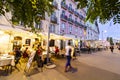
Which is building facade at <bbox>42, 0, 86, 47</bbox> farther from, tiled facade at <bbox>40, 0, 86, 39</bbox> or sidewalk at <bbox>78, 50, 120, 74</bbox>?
sidewalk at <bbox>78, 50, 120, 74</bbox>

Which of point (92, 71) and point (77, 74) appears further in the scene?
point (92, 71)

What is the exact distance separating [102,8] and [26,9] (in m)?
0.98

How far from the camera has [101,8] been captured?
91.0 inches

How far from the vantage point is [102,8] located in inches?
91.2

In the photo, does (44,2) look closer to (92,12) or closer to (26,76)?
(92,12)

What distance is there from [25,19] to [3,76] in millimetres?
6299

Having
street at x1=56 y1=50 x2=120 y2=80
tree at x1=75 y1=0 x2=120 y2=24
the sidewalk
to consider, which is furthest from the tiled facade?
tree at x1=75 y1=0 x2=120 y2=24

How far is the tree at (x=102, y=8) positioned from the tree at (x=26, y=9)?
461mm

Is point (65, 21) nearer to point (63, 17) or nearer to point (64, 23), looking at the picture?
point (64, 23)

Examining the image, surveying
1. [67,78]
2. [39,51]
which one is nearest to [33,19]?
[67,78]

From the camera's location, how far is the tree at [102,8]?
2.25 m

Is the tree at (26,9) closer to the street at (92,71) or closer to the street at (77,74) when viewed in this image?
the street at (77,74)

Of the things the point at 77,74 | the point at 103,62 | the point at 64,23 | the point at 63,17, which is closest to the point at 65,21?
the point at 64,23

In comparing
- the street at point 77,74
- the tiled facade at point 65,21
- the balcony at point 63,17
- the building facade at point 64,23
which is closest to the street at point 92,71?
the street at point 77,74
